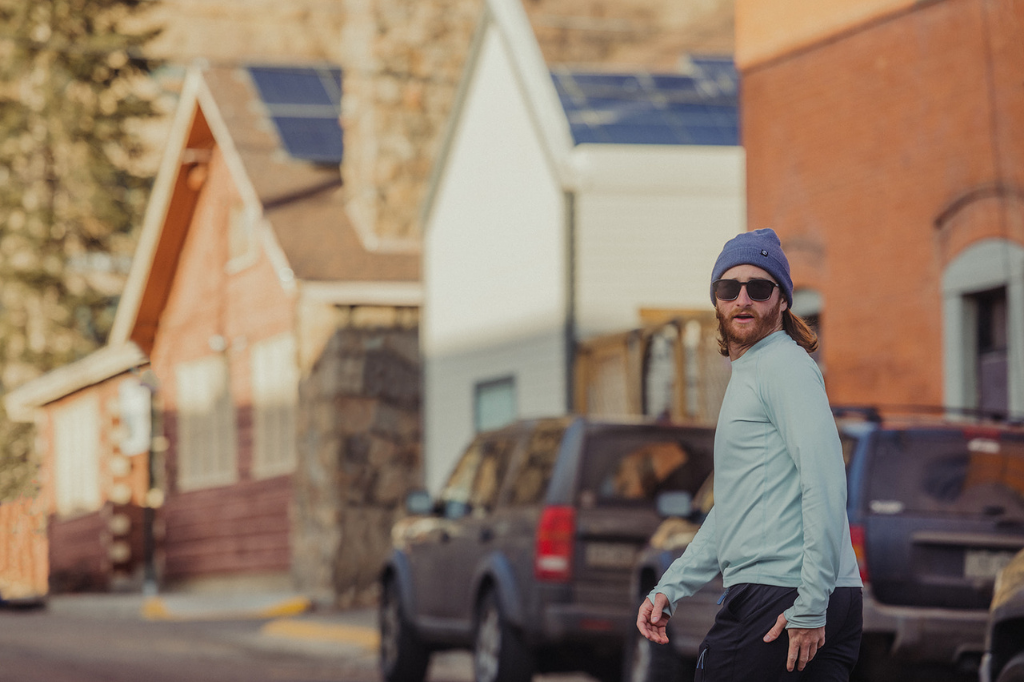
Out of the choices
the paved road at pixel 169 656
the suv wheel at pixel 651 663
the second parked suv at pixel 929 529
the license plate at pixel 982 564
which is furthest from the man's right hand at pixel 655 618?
the paved road at pixel 169 656

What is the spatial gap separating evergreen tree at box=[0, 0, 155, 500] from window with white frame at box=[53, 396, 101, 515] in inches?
95.3

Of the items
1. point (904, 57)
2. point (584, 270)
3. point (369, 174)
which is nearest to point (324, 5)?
point (369, 174)

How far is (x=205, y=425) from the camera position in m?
29.1

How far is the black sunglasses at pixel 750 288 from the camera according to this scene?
15.3 ft

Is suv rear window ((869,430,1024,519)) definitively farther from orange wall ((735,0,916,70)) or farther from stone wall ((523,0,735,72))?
stone wall ((523,0,735,72))

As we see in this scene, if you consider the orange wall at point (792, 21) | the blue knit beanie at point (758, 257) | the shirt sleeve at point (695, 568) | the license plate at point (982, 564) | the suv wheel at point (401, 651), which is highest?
the orange wall at point (792, 21)

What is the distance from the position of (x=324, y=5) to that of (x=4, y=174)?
16543 millimetres

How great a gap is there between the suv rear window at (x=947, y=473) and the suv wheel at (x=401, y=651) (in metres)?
5.29

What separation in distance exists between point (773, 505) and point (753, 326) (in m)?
0.48

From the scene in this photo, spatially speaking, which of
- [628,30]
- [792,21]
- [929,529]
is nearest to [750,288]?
[929,529]

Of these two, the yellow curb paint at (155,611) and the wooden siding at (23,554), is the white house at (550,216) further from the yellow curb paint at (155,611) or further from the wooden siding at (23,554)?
the wooden siding at (23,554)

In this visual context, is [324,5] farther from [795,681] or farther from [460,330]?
[795,681]

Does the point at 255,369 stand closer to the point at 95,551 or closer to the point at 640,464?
the point at 95,551

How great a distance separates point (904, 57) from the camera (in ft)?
46.6
